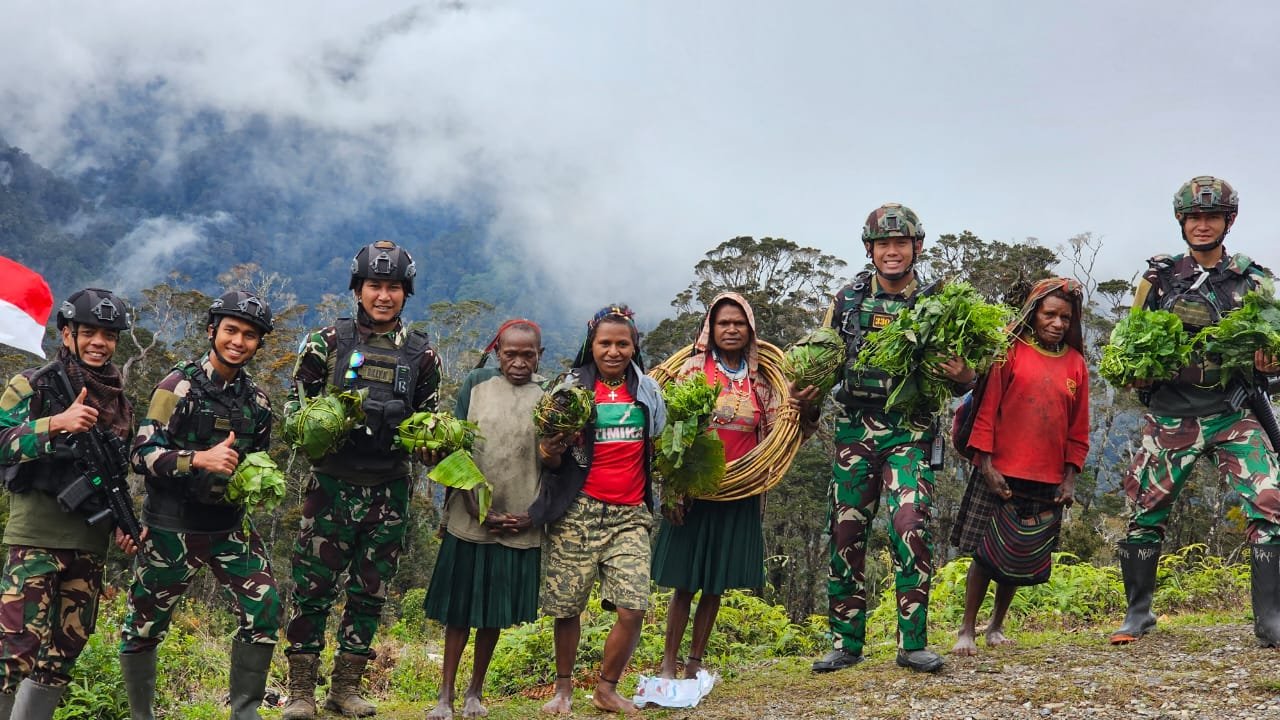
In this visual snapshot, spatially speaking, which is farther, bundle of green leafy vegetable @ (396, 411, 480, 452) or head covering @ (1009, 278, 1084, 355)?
head covering @ (1009, 278, 1084, 355)

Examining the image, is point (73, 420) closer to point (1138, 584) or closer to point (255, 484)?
point (255, 484)

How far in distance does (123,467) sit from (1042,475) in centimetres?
582

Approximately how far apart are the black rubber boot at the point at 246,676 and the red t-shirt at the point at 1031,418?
4775 mm

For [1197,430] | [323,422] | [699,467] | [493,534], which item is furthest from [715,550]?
[1197,430]

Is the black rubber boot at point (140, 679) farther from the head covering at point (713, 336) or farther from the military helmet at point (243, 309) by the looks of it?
the head covering at point (713, 336)

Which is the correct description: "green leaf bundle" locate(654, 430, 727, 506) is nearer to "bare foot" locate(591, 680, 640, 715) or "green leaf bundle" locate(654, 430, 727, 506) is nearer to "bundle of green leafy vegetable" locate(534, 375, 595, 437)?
"bundle of green leafy vegetable" locate(534, 375, 595, 437)

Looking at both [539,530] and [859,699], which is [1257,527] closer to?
[859,699]

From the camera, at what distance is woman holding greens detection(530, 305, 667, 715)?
6.03 metres

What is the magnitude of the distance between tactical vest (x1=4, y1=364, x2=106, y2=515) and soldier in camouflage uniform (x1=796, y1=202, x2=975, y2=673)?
445cm

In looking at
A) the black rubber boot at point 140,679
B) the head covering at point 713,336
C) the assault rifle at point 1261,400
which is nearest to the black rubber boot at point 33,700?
the black rubber boot at point 140,679

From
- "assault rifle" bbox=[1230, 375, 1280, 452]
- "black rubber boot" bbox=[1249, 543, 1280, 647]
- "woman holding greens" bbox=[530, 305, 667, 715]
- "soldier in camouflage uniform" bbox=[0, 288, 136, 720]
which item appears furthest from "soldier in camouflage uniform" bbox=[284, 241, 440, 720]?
"black rubber boot" bbox=[1249, 543, 1280, 647]

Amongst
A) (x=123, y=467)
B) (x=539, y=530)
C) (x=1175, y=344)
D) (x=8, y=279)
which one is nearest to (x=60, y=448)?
(x=123, y=467)

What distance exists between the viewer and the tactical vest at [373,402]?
5941 millimetres

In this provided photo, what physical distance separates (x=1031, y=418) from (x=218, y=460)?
519 centimetres
